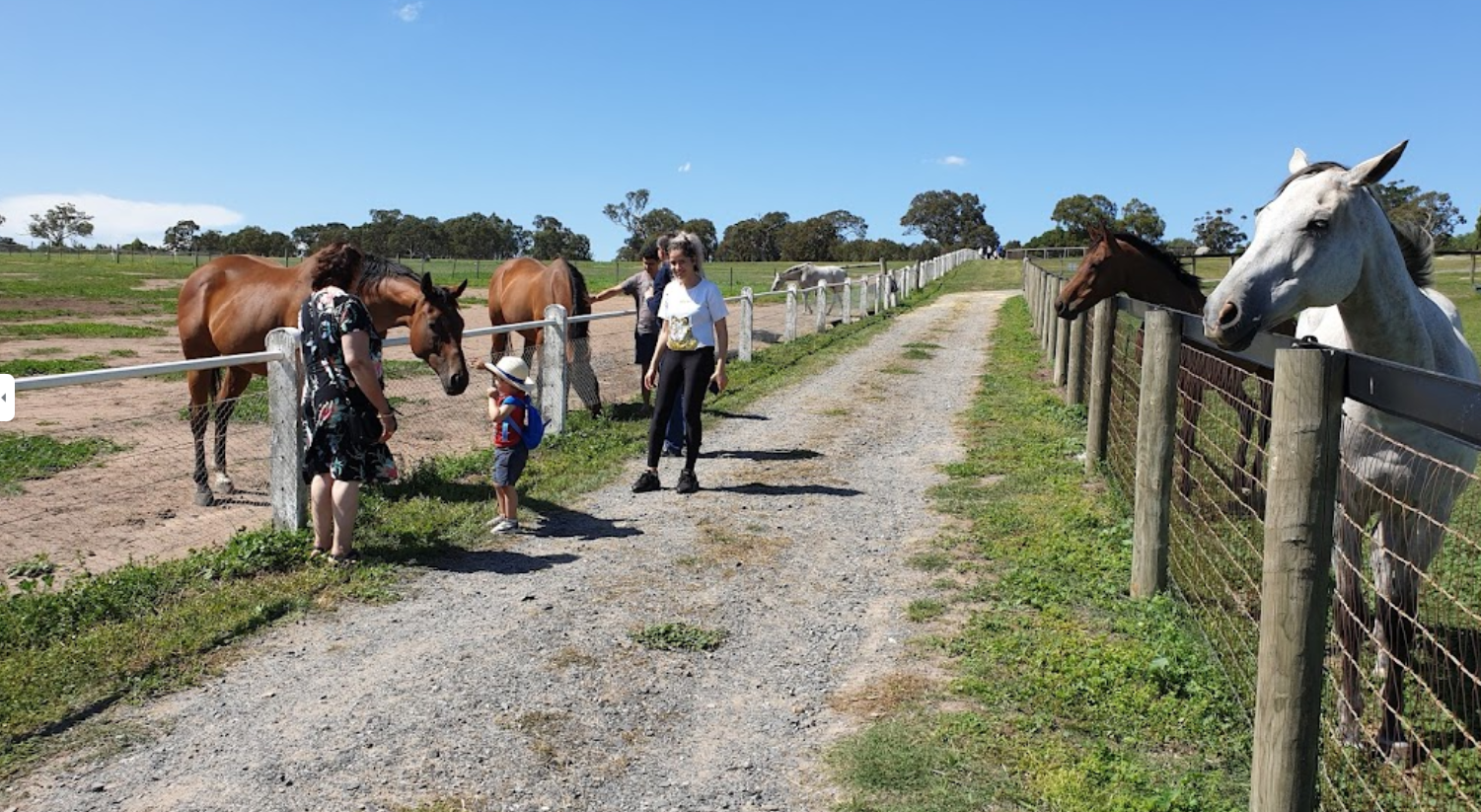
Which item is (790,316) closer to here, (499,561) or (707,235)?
(499,561)

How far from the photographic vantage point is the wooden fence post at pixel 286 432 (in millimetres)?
5773

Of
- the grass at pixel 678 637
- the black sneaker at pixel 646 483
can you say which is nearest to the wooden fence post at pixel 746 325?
the black sneaker at pixel 646 483

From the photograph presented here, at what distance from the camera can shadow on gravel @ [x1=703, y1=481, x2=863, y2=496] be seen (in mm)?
7391

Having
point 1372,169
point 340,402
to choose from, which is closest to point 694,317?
point 340,402

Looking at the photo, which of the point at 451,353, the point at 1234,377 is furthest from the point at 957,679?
the point at 451,353

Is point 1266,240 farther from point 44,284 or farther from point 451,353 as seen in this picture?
point 44,284

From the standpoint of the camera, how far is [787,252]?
113375mm

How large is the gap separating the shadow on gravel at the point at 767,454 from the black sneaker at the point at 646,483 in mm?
1374

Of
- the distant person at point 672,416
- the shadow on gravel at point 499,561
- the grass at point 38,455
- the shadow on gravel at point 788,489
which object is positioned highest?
the distant person at point 672,416

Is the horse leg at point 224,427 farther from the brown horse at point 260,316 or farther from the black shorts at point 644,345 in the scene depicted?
the black shorts at point 644,345

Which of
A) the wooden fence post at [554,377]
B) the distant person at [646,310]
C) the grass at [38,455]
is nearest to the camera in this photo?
the grass at [38,455]

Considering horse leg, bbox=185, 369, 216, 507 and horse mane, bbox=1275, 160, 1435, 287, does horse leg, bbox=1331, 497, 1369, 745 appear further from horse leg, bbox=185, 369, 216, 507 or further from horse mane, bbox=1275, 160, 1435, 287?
horse leg, bbox=185, 369, 216, 507

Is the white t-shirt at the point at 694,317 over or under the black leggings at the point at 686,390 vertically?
over

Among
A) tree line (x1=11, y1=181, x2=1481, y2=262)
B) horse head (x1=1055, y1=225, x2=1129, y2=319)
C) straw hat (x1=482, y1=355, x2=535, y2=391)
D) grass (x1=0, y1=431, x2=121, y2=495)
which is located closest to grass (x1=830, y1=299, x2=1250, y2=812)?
straw hat (x1=482, y1=355, x2=535, y2=391)
